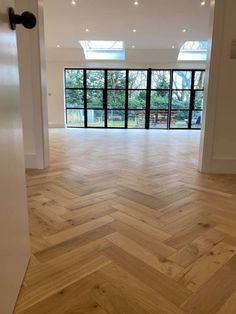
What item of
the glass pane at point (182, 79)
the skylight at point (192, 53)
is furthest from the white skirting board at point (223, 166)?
the skylight at point (192, 53)

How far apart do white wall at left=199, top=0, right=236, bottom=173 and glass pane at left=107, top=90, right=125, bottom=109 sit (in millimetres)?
7299

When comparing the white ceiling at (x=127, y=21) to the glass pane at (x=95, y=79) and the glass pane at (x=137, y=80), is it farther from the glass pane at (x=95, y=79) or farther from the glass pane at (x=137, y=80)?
the glass pane at (x=95, y=79)

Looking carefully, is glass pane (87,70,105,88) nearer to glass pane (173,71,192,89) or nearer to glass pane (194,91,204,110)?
glass pane (173,71,192,89)

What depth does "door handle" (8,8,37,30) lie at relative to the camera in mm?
969

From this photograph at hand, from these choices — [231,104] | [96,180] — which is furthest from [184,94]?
[96,180]

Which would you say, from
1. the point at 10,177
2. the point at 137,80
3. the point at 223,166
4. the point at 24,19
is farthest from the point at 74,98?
the point at 10,177

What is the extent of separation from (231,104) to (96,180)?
5.81 feet

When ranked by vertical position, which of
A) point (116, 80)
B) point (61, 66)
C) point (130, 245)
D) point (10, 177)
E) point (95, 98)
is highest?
point (61, 66)

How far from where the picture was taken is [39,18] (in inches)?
115

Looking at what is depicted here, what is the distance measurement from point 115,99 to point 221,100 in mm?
7443

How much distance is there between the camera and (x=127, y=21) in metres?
6.41

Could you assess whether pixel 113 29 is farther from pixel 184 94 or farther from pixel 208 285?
pixel 208 285

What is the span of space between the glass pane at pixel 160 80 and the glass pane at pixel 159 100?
0.23m

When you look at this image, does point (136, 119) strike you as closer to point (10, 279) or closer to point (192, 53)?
point (192, 53)
